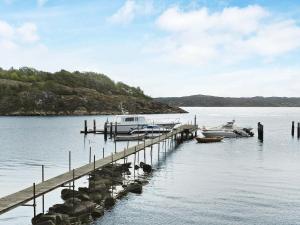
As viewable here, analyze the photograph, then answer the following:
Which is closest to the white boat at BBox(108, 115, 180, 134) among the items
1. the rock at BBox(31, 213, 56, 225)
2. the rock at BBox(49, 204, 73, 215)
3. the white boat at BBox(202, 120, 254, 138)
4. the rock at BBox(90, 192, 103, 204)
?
the white boat at BBox(202, 120, 254, 138)

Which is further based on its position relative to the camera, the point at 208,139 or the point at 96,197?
the point at 208,139

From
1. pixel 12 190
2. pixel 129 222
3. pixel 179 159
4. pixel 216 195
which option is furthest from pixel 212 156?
pixel 129 222

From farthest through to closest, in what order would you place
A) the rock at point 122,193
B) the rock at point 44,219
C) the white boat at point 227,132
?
the white boat at point 227,132, the rock at point 122,193, the rock at point 44,219

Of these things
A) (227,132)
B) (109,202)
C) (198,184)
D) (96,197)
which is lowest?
(198,184)

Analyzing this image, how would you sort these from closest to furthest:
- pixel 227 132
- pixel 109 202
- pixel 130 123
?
pixel 109 202 → pixel 130 123 → pixel 227 132

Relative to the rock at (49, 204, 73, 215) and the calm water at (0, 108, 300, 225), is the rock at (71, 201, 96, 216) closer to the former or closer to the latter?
the rock at (49, 204, 73, 215)

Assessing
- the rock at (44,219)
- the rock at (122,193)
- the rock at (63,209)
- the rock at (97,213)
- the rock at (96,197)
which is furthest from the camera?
the rock at (122,193)

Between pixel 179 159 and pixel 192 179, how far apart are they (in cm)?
1719

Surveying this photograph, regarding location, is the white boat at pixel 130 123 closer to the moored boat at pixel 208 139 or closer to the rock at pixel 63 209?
the moored boat at pixel 208 139

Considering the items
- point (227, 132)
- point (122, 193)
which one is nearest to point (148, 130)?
point (227, 132)

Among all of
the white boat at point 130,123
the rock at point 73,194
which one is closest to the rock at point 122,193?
the rock at point 73,194

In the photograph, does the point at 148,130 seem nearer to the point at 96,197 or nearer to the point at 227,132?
the point at 227,132

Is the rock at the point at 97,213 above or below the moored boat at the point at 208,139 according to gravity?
below

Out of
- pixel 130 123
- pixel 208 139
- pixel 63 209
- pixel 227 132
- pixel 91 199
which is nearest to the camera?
pixel 63 209
